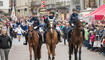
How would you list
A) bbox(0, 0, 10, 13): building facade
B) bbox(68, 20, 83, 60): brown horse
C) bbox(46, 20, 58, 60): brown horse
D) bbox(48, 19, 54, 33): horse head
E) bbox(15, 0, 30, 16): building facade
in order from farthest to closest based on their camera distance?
bbox(0, 0, 10, 13): building facade < bbox(15, 0, 30, 16): building facade < bbox(68, 20, 83, 60): brown horse < bbox(46, 20, 58, 60): brown horse < bbox(48, 19, 54, 33): horse head

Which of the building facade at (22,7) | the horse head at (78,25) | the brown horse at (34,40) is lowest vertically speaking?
the building facade at (22,7)

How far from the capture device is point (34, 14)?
15.9m

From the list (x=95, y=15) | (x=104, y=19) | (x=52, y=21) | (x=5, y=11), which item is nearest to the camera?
(x=52, y=21)

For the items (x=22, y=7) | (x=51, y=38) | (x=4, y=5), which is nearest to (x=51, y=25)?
(x=51, y=38)

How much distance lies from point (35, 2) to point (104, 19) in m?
60.9

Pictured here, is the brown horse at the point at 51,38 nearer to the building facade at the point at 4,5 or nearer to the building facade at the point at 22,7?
the building facade at the point at 22,7

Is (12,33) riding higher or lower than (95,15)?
lower

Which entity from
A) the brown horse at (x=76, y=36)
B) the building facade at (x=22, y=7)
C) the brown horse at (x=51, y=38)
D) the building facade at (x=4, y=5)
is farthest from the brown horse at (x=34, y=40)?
the building facade at (x=4, y=5)

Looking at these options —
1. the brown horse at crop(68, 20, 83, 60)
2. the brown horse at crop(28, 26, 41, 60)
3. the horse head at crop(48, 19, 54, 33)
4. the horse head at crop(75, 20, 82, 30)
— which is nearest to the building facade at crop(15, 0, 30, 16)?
the brown horse at crop(68, 20, 83, 60)

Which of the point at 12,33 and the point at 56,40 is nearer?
the point at 56,40

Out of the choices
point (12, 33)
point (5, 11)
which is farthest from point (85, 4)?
point (5, 11)

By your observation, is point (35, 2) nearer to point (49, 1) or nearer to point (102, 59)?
point (49, 1)

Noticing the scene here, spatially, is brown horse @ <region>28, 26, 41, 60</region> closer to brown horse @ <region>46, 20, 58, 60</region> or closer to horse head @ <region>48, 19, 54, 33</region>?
brown horse @ <region>46, 20, 58, 60</region>

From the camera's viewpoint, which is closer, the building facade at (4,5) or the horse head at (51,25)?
the horse head at (51,25)
